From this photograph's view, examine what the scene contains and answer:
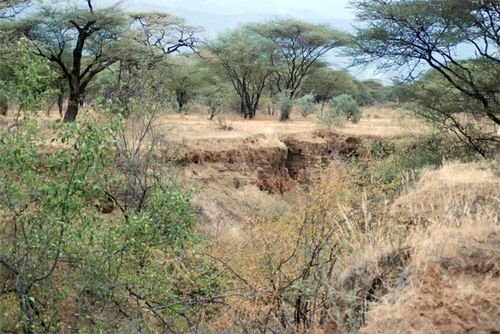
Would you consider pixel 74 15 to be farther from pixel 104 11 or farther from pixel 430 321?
pixel 430 321

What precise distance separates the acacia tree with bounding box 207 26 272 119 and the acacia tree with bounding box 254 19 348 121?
755mm

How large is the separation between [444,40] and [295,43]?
707 inches

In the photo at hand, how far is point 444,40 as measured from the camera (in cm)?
1605

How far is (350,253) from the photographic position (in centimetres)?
582

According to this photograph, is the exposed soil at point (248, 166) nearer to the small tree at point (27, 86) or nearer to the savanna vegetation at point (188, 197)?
the savanna vegetation at point (188, 197)

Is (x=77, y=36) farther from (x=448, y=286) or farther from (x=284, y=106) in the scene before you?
(x=448, y=286)

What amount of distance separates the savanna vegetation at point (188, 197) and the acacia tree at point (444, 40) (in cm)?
5

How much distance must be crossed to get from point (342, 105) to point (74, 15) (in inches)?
511

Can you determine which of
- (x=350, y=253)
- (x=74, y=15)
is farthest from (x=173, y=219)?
(x=74, y=15)

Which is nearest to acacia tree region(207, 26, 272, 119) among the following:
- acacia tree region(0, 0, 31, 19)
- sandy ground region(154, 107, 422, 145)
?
sandy ground region(154, 107, 422, 145)

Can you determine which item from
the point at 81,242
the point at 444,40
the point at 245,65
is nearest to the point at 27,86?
the point at 81,242

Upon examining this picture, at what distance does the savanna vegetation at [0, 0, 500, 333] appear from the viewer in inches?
220

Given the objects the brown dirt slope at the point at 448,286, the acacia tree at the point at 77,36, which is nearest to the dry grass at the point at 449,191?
the brown dirt slope at the point at 448,286

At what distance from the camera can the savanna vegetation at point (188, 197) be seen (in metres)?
5.58
